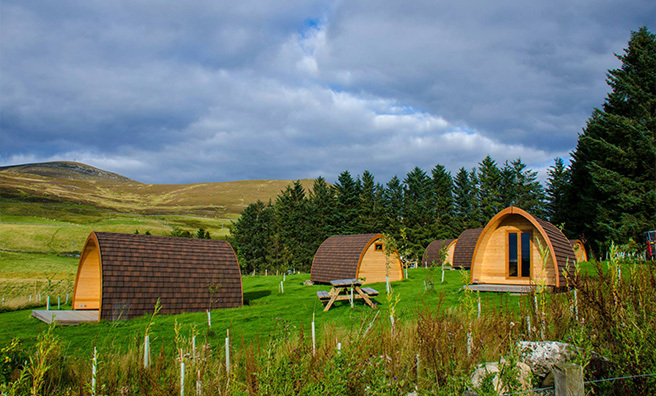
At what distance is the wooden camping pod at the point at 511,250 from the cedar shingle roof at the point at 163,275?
984 cm

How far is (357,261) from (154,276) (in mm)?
11043

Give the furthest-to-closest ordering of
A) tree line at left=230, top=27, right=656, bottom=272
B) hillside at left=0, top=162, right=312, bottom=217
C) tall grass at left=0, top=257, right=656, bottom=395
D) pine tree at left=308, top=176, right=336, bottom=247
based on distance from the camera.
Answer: hillside at left=0, top=162, right=312, bottom=217 → pine tree at left=308, top=176, right=336, bottom=247 → tree line at left=230, top=27, right=656, bottom=272 → tall grass at left=0, top=257, right=656, bottom=395

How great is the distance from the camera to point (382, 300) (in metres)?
15.2

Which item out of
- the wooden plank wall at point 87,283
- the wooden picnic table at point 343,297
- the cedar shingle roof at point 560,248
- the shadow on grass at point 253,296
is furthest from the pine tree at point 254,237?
the cedar shingle roof at point 560,248

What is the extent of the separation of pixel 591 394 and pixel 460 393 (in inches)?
79.3

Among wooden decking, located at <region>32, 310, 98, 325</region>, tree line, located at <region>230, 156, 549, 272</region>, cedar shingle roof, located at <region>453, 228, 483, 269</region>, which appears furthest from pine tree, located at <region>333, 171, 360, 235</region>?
wooden decking, located at <region>32, 310, 98, 325</region>

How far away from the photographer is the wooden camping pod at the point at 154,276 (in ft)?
41.5

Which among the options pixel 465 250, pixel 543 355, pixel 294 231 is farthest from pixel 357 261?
pixel 294 231

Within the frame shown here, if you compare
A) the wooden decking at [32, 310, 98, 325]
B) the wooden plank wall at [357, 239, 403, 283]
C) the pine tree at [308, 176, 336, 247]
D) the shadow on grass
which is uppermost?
the pine tree at [308, 176, 336, 247]

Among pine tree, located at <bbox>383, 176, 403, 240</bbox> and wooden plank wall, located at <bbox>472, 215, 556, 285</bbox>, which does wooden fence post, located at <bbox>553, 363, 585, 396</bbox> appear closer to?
wooden plank wall, located at <bbox>472, 215, 556, 285</bbox>

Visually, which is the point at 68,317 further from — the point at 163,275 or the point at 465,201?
the point at 465,201

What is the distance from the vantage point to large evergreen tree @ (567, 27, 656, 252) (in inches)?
1022

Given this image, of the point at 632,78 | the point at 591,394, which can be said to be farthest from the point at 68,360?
the point at 632,78

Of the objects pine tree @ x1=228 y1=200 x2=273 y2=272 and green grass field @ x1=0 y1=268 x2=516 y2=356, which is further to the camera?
pine tree @ x1=228 y1=200 x2=273 y2=272
